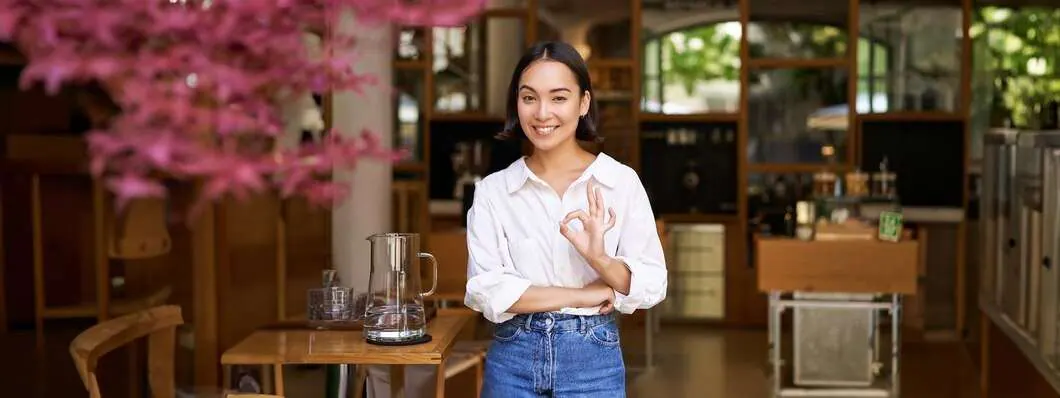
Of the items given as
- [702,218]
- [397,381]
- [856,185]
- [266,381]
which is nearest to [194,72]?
[266,381]

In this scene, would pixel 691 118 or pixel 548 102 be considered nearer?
pixel 548 102

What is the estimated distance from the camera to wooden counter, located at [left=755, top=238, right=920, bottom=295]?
5348 mm

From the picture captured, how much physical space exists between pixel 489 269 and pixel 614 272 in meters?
0.23

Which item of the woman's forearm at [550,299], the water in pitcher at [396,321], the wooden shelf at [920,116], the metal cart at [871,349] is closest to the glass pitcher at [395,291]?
the water in pitcher at [396,321]

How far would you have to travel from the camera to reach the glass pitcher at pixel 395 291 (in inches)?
102

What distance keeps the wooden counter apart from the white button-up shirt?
3.49 meters

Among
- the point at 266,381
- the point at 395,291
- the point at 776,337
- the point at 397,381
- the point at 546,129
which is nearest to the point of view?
the point at 546,129

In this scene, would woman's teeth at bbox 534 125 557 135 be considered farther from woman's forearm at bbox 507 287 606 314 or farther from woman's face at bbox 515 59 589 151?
woman's forearm at bbox 507 287 606 314

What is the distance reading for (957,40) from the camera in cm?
702

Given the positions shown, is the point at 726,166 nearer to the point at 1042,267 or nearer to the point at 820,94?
the point at 820,94

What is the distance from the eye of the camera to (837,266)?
5363 mm

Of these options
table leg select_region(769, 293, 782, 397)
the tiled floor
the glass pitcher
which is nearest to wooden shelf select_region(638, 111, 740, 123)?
the tiled floor

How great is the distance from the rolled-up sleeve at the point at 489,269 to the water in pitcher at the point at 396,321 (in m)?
0.59

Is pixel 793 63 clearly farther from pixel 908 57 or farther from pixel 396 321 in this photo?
pixel 396 321
